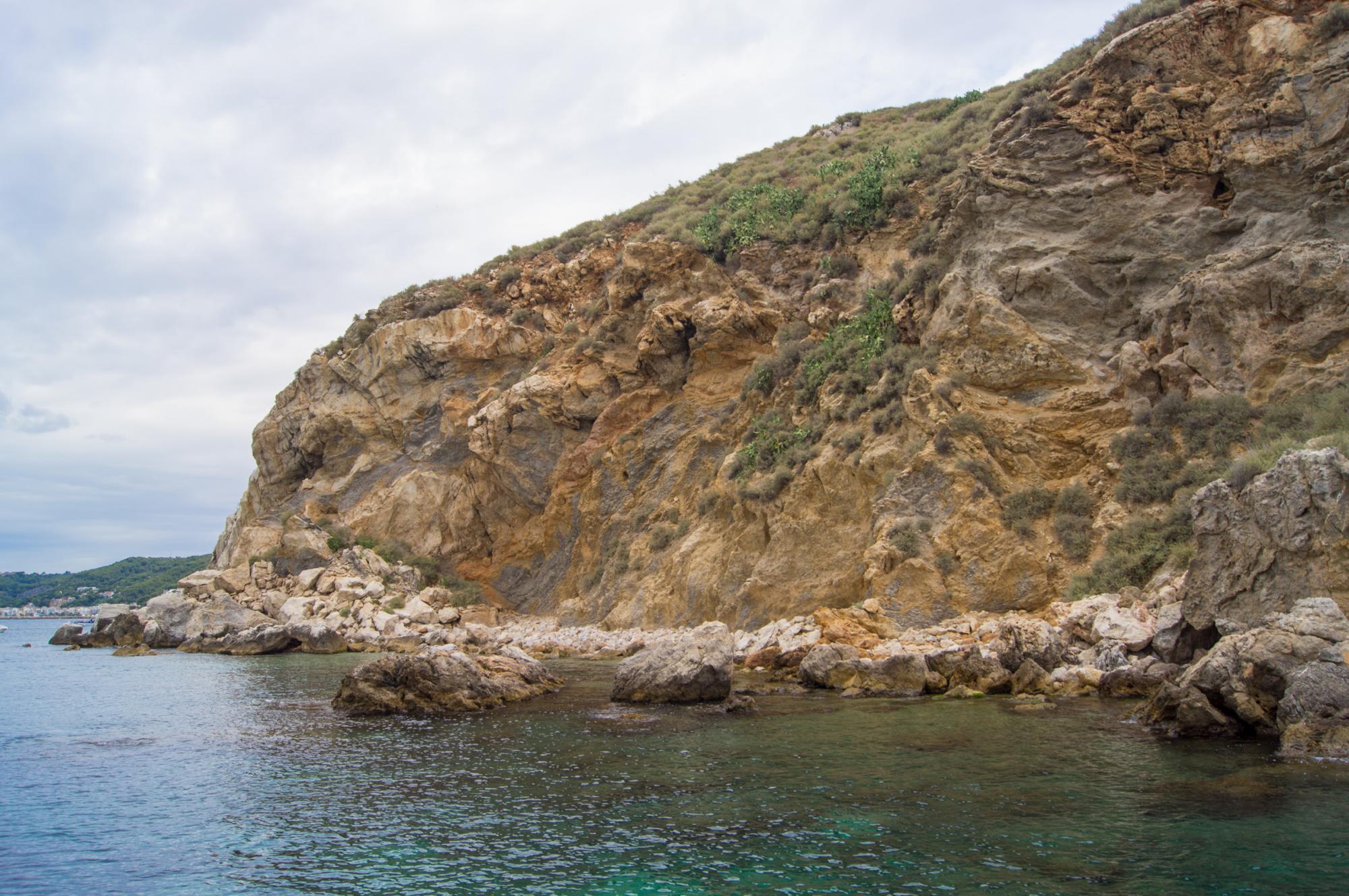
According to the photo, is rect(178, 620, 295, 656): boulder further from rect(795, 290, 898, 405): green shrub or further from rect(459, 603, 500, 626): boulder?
rect(795, 290, 898, 405): green shrub

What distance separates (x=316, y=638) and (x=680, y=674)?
18.0 meters

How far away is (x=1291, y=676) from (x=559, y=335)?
31.9m

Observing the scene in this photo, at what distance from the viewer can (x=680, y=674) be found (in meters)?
14.4

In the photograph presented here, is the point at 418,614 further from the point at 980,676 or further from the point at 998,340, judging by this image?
the point at 980,676

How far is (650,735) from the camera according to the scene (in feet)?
37.5

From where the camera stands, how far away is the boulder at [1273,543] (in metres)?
10.4

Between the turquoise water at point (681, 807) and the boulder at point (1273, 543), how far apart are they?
7.00ft

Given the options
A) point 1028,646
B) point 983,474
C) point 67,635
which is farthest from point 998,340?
point 67,635

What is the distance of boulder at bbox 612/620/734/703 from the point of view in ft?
47.1

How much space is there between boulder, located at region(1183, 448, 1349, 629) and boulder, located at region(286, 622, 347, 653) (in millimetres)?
24455

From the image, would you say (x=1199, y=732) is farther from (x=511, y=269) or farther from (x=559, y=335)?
(x=511, y=269)

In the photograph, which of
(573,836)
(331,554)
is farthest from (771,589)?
(331,554)

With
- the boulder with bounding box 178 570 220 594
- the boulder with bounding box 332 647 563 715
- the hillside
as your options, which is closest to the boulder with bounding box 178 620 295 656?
the boulder with bounding box 178 570 220 594

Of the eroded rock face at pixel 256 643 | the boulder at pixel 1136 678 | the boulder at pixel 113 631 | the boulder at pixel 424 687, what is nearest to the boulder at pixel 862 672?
the boulder at pixel 1136 678
